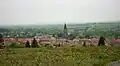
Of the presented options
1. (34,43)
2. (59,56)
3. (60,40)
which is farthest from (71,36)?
(34,43)

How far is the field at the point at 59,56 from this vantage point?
233cm

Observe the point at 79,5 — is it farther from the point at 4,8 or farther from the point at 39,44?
the point at 4,8

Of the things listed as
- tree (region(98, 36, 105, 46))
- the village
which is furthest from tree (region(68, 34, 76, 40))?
tree (region(98, 36, 105, 46))

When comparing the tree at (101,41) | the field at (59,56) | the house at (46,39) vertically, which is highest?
the house at (46,39)

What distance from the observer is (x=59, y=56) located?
2375 mm

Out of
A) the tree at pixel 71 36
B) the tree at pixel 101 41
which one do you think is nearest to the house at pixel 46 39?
the tree at pixel 71 36

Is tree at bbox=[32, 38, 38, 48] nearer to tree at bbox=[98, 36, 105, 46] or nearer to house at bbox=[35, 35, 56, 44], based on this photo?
house at bbox=[35, 35, 56, 44]

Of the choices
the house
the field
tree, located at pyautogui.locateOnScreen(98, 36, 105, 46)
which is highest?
the house

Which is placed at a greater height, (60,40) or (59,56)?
(60,40)

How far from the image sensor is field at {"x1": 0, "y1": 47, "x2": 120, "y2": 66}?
233cm

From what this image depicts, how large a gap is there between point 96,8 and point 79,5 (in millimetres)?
242

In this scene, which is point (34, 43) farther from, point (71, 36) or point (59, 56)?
point (71, 36)

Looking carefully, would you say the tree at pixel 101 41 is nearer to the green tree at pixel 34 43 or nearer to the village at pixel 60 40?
the village at pixel 60 40

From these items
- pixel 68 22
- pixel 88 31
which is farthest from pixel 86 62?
pixel 68 22
